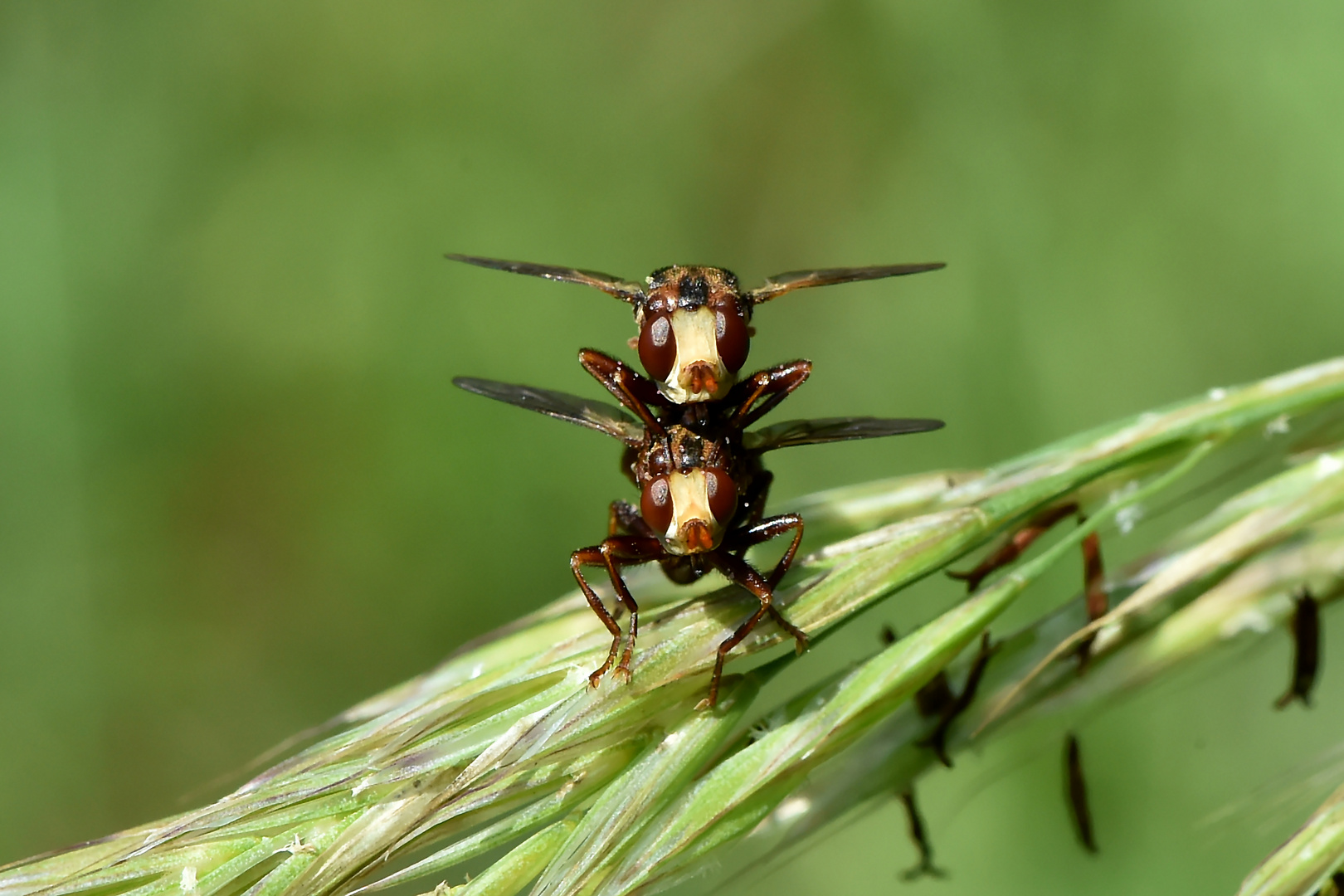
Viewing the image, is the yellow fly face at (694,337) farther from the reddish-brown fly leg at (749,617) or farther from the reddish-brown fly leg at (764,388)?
the reddish-brown fly leg at (749,617)

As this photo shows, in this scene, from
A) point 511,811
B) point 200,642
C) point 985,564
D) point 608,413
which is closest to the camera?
point 511,811

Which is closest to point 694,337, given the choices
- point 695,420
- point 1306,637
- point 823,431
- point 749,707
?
point 695,420

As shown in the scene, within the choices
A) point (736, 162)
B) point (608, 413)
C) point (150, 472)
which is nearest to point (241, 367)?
point (150, 472)

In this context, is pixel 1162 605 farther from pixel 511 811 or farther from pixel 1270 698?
pixel 1270 698

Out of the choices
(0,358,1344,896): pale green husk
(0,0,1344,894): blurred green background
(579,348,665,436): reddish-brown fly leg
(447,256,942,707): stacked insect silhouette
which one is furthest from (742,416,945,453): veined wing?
(0,0,1344,894): blurred green background

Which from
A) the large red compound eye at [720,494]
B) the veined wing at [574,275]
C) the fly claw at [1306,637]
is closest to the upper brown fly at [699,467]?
the large red compound eye at [720,494]

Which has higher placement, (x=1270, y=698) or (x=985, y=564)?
(x=985, y=564)
